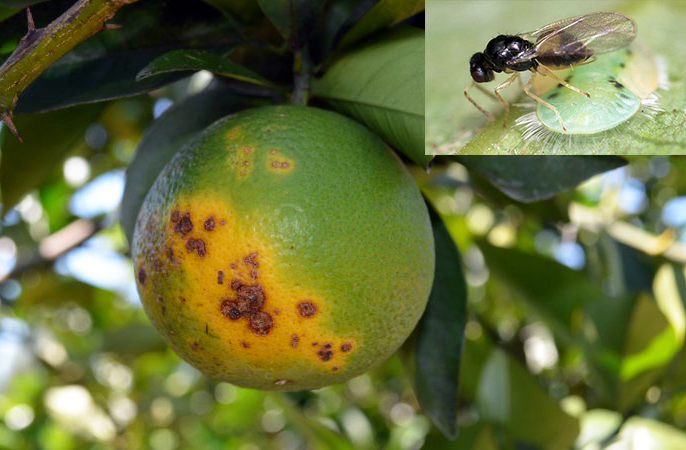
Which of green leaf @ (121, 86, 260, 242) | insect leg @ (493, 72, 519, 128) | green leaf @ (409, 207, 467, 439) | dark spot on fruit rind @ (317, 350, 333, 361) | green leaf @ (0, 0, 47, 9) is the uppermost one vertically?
green leaf @ (0, 0, 47, 9)

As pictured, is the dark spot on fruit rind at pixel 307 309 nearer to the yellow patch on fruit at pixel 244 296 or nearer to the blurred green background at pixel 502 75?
the yellow patch on fruit at pixel 244 296

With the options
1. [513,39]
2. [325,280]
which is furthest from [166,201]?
[513,39]

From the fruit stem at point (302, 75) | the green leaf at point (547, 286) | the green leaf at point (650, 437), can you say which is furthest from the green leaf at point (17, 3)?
the green leaf at point (650, 437)

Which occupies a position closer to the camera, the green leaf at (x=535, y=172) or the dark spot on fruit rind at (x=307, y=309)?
the dark spot on fruit rind at (x=307, y=309)

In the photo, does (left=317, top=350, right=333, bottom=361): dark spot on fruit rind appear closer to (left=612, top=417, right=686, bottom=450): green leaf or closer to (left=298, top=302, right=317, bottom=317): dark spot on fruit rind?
(left=298, top=302, right=317, bottom=317): dark spot on fruit rind

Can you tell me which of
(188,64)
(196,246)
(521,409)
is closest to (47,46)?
(188,64)

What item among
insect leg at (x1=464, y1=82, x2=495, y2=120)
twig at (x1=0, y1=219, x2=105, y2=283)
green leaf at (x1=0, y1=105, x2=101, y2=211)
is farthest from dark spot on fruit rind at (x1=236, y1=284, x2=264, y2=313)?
twig at (x1=0, y1=219, x2=105, y2=283)

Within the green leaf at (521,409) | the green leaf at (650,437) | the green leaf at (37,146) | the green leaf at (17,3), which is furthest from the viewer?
the green leaf at (521,409)
